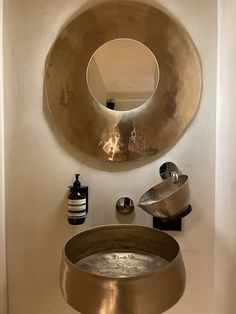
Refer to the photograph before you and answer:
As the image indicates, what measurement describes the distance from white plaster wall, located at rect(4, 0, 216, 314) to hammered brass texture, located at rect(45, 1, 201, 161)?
4 centimetres

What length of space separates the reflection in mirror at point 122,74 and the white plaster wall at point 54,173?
0.17 m

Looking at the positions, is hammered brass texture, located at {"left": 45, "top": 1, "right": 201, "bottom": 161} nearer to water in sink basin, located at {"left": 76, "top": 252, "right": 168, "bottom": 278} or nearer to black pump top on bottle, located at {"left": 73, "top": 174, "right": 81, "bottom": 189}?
black pump top on bottle, located at {"left": 73, "top": 174, "right": 81, "bottom": 189}

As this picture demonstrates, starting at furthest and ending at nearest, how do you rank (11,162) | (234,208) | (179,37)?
1. (11,162)
2. (179,37)
3. (234,208)

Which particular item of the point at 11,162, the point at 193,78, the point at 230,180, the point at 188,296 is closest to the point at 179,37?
the point at 193,78

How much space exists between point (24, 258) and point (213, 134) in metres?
0.86

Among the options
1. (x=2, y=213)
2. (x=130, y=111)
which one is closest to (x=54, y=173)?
(x=2, y=213)

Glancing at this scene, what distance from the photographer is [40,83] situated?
1.14 meters

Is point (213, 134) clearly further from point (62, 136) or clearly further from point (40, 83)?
point (40, 83)

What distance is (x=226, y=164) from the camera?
1.00 m

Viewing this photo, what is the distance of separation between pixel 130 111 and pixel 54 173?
367 mm

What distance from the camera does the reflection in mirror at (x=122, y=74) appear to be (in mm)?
1106

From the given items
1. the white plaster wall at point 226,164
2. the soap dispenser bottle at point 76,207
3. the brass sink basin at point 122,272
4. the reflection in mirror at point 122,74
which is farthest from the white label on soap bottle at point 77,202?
the white plaster wall at point 226,164

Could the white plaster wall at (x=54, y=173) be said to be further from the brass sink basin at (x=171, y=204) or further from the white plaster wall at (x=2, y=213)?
the brass sink basin at (x=171, y=204)

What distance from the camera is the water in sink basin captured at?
0.91 meters
